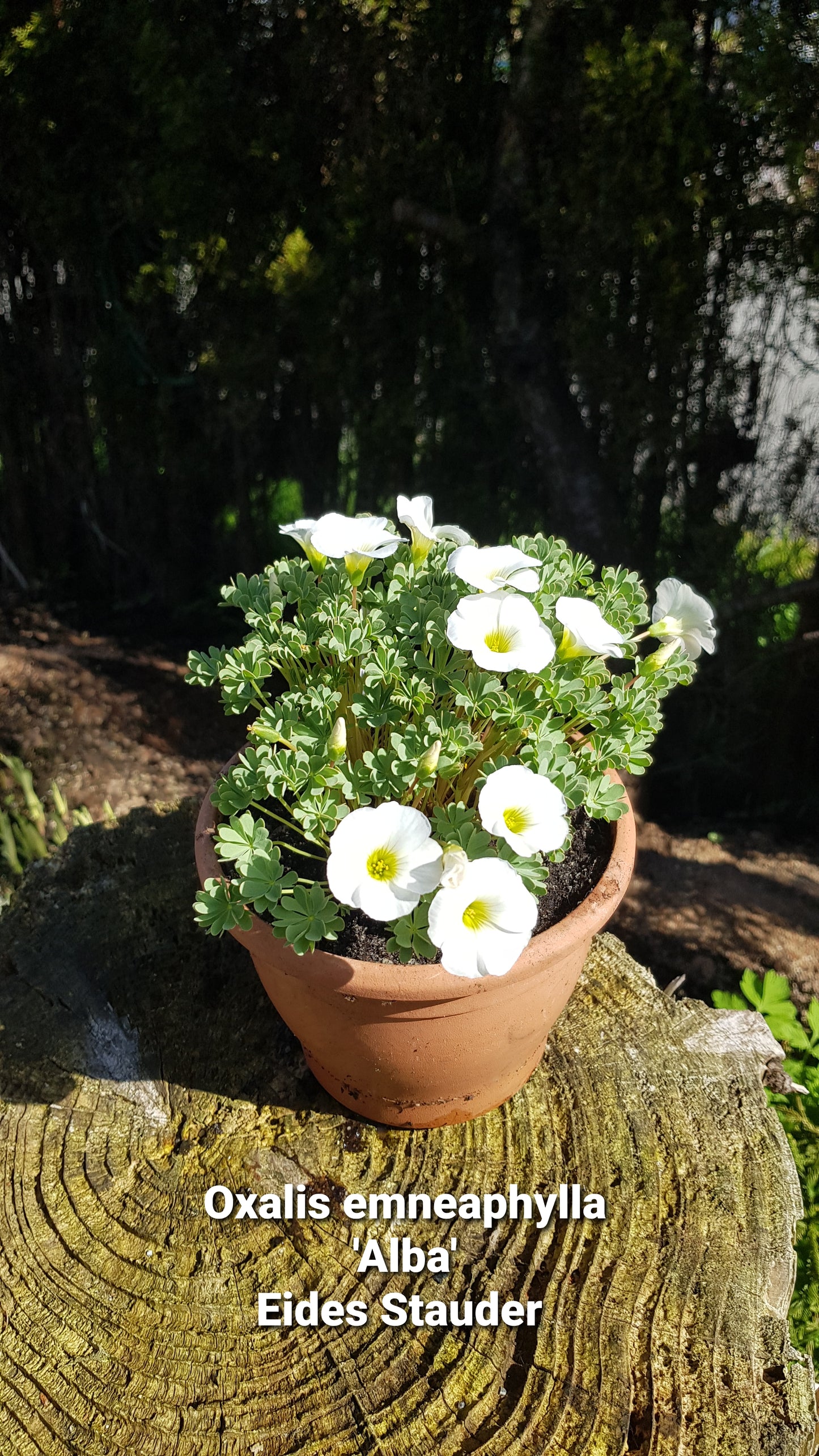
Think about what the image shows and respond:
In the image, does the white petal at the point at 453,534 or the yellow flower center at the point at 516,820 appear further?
the white petal at the point at 453,534

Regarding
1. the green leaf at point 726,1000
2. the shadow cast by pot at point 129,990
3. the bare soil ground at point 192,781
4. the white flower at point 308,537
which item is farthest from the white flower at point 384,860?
the bare soil ground at point 192,781

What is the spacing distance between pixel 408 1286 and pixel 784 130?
9.34ft

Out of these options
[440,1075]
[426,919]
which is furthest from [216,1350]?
[426,919]

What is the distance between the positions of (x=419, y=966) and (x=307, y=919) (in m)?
0.18

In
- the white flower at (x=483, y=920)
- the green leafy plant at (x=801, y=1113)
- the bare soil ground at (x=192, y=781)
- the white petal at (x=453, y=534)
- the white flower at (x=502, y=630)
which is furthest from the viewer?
the bare soil ground at (x=192, y=781)

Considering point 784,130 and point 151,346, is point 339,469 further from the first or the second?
point 784,130

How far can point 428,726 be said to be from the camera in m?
1.23

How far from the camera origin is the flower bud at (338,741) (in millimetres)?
1187

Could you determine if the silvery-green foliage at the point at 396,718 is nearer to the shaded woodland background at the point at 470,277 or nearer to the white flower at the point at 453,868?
the white flower at the point at 453,868

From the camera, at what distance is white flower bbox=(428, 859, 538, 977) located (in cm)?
102

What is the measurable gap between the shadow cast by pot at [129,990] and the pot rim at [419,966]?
1.26 ft

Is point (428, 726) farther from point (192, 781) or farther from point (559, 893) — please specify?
point (192, 781)

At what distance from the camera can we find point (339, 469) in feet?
12.3

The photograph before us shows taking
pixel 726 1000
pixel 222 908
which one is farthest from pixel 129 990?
pixel 726 1000
